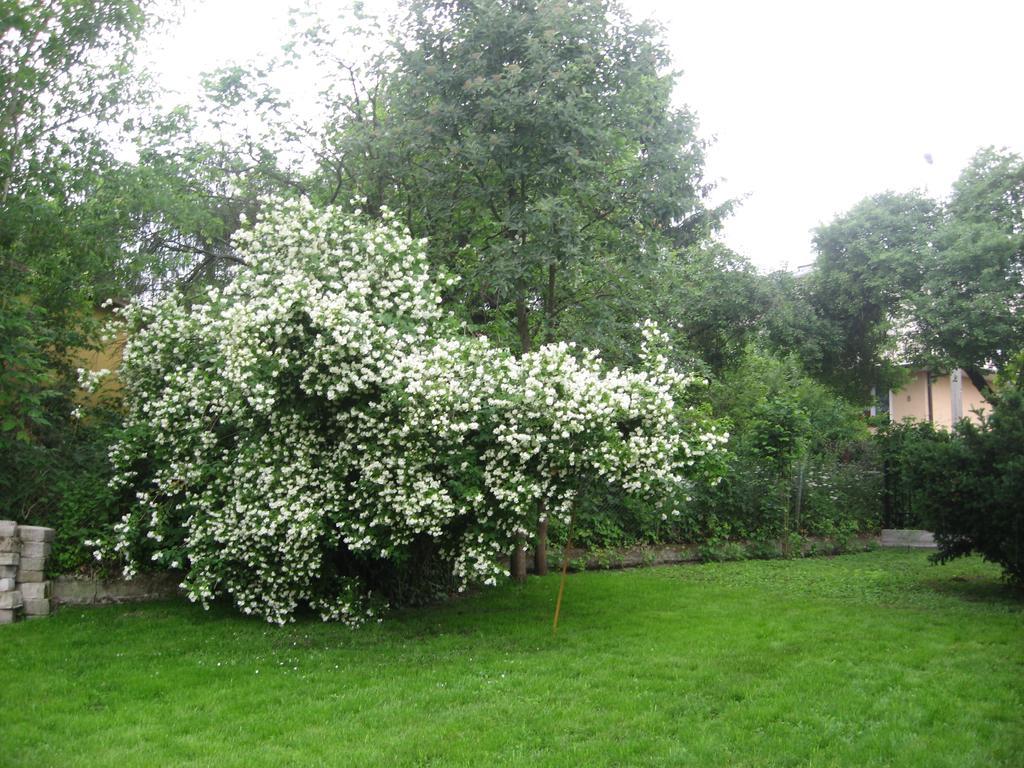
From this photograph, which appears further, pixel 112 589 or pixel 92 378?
pixel 112 589

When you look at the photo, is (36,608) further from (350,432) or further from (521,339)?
(521,339)

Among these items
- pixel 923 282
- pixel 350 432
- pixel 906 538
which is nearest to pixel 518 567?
pixel 350 432

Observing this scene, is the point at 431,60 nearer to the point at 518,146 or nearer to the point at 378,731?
the point at 518,146

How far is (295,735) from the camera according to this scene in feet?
17.1

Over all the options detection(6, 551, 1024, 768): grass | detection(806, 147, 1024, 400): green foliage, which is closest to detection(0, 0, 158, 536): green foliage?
detection(6, 551, 1024, 768): grass

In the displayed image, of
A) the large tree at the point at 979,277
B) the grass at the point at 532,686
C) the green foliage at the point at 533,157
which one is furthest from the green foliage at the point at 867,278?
the grass at the point at 532,686

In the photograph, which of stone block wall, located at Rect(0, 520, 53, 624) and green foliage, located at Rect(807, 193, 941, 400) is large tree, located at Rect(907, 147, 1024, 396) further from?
stone block wall, located at Rect(0, 520, 53, 624)

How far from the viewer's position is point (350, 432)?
7.70m

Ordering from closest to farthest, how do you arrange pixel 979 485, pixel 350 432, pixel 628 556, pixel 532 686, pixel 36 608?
pixel 532 686
pixel 350 432
pixel 36 608
pixel 979 485
pixel 628 556

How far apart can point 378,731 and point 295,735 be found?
466mm

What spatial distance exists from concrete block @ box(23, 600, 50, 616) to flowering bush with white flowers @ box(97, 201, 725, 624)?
671mm

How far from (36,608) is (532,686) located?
490 centimetres

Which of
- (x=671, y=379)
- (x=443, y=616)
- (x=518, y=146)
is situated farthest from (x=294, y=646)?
(x=518, y=146)

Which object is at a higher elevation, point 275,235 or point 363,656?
point 275,235
